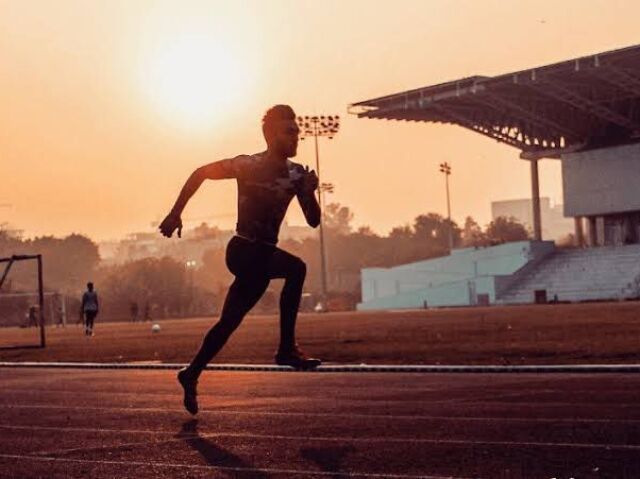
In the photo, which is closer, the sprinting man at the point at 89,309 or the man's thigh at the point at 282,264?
the man's thigh at the point at 282,264

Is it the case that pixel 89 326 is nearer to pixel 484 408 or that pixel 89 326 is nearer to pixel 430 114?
pixel 484 408

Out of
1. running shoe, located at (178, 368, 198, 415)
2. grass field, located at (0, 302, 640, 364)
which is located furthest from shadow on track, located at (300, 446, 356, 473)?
grass field, located at (0, 302, 640, 364)

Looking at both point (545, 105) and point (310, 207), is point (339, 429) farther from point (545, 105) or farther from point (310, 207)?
point (545, 105)

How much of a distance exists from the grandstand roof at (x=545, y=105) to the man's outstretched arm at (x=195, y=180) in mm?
69967

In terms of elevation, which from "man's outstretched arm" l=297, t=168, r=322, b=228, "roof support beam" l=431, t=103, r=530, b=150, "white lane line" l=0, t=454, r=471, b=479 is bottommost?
"white lane line" l=0, t=454, r=471, b=479

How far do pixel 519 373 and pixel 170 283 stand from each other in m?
147

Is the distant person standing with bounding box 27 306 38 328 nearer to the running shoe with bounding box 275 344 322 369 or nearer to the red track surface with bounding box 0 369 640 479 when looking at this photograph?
the red track surface with bounding box 0 369 640 479

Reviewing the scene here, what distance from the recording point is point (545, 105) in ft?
307

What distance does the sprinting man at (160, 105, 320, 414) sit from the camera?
10.1m

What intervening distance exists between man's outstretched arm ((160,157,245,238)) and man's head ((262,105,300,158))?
0.91ft

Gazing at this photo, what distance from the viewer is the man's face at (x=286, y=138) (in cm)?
1016

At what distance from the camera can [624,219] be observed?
324 feet

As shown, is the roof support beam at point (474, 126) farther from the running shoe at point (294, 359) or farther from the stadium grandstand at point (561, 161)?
the running shoe at point (294, 359)

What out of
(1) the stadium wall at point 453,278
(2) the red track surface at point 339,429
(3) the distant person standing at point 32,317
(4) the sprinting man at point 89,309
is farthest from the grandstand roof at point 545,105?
(2) the red track surface at point 339,429
